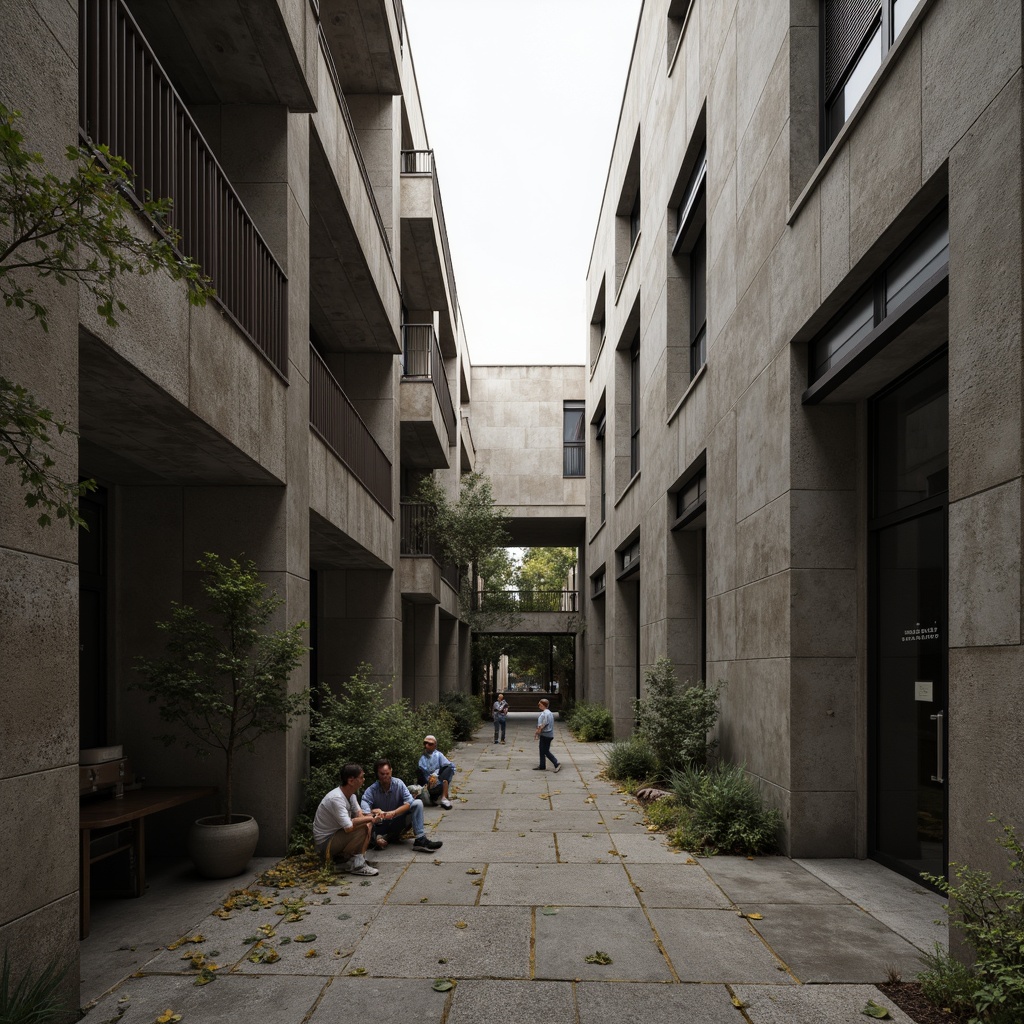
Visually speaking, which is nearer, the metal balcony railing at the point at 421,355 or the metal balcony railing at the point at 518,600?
the metal balcony railing at the point at 421,355

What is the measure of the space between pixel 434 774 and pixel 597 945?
21.4 ft

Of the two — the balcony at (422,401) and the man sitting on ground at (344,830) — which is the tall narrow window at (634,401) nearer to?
the balcony at (422,401)

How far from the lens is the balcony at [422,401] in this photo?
19.7 meters

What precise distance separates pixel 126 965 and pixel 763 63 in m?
11.4

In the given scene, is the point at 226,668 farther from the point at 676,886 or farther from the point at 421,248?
the point at 421,248

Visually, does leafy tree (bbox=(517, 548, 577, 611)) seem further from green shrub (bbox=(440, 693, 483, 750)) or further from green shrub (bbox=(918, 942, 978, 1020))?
green shrub (bbox=(918, 942, 978, 1020))

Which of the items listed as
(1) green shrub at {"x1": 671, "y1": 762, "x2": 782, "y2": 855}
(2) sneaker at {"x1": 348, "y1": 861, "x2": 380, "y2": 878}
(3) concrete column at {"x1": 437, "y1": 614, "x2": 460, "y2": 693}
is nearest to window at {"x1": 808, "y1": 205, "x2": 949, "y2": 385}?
(1) green shrub at {"x1": 671, "y1": 762, "x2": 782, "y2": 855}

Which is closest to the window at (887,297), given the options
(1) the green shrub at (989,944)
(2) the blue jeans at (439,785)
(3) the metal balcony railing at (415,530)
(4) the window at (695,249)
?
(1) the green shrub at (989,944)

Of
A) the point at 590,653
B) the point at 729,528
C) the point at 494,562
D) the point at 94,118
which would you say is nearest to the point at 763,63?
the point at 729,528

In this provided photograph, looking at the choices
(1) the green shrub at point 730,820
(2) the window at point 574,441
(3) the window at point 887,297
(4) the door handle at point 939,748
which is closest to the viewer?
(3) the window at point 887,297

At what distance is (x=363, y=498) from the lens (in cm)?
1466

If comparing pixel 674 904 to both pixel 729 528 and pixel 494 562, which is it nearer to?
pixel 729 528

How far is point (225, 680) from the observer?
9266 mm

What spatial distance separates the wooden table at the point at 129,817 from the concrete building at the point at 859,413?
6249mm
